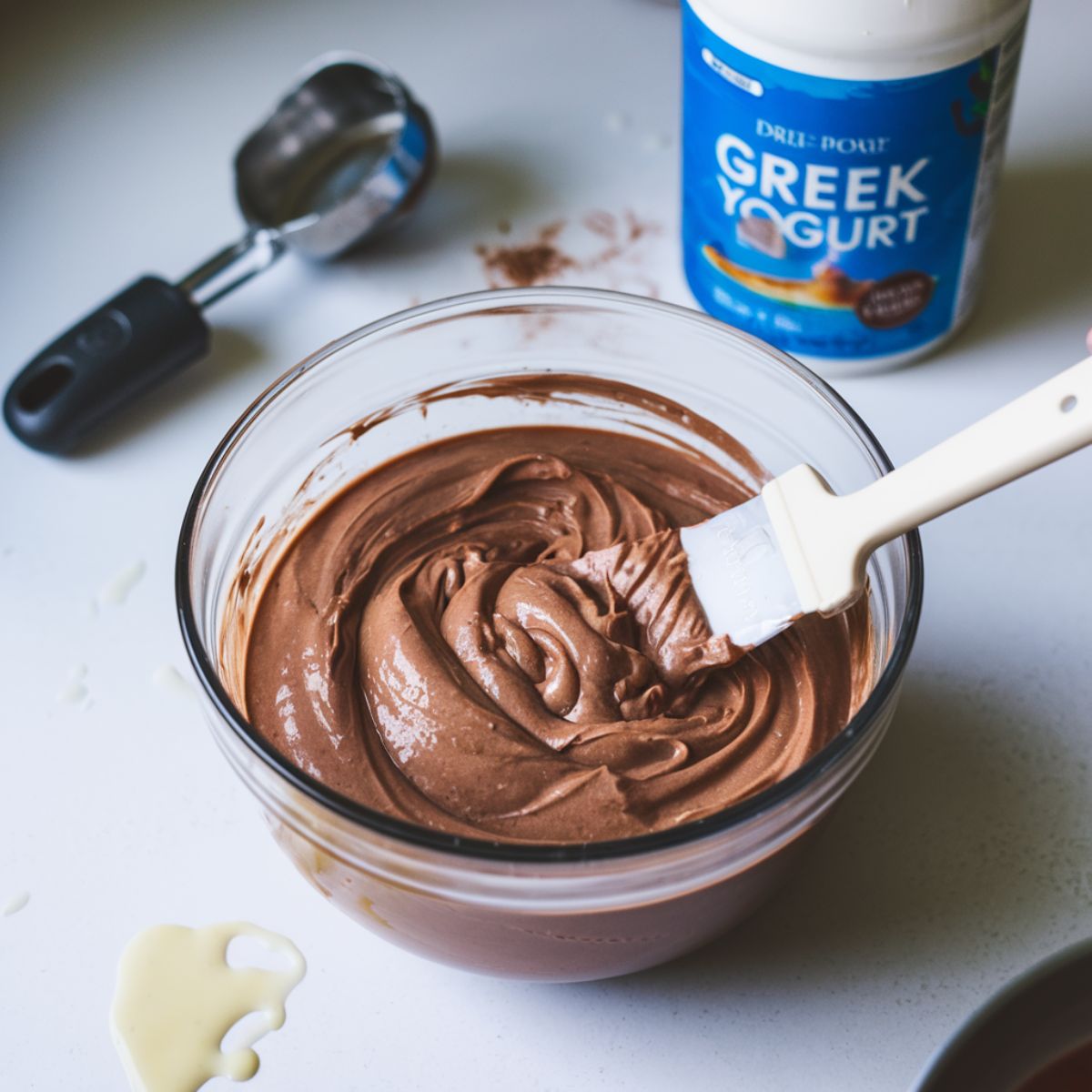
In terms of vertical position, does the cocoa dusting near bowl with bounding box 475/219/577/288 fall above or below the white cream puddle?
above

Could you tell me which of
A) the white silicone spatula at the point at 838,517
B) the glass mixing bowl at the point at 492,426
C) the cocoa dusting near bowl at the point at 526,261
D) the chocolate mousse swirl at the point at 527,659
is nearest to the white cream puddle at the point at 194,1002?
the glass mixing bowl at the point at 492,426

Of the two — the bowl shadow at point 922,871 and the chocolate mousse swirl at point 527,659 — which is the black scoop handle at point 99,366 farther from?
the bowl shadow at point 922,871

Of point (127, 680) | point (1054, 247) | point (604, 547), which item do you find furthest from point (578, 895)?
point (1054, 247)

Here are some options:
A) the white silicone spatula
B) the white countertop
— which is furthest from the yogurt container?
the white silicone spatula

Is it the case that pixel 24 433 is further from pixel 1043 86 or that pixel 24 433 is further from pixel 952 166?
pixel 1043 86

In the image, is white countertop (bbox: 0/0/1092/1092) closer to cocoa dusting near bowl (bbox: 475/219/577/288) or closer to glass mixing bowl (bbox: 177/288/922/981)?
cocoa dusting near bowl (bbox: 475/219/577/288)

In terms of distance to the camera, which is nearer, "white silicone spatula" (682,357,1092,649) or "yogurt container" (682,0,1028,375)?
"white silicone spatula" (682,357,1092,649)
